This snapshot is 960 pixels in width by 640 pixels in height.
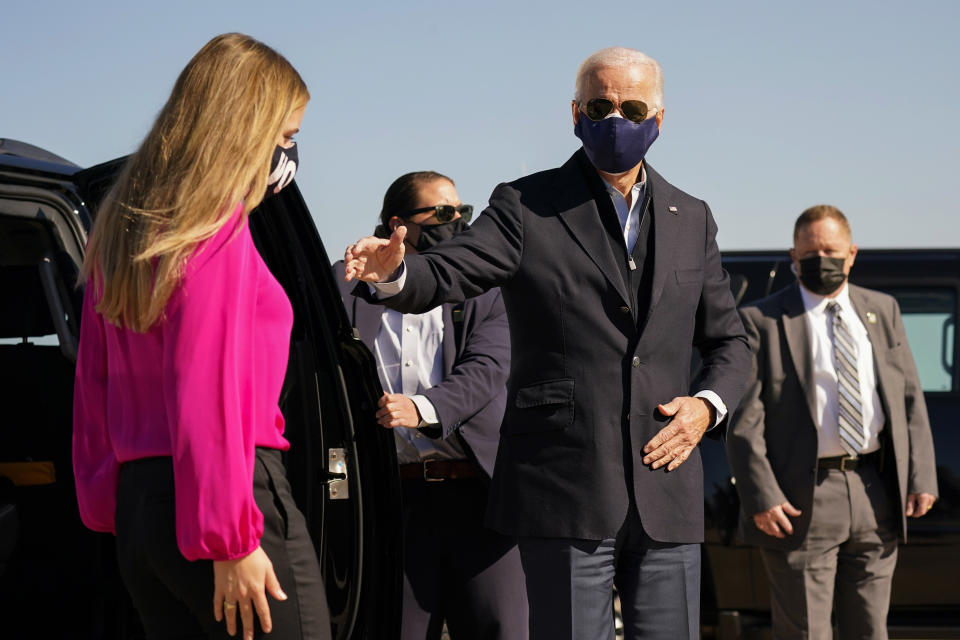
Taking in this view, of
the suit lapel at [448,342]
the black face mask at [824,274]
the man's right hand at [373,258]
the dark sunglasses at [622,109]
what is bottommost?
the suit lapel at [448,342]

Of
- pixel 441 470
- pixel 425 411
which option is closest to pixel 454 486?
pixel 441 470

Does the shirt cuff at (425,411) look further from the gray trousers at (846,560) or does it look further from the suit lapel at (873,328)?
the suit lapel at (873,328)

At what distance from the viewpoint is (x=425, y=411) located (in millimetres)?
3703

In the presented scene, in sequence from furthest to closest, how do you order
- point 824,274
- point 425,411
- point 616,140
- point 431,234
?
point 824,274 < point 431,234 < point 425,411 < point 616,140

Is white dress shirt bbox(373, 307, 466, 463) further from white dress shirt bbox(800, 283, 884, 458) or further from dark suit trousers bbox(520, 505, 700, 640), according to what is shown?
white dress shirt bbox(800, 283, 884, 458)

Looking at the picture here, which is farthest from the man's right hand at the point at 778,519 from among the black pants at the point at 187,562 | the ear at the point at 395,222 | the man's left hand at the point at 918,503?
the black pants at the point at 187,562

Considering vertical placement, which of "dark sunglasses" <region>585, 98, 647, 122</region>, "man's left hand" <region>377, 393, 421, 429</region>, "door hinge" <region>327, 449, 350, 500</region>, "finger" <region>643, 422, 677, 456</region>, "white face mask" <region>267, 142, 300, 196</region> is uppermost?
"dark sunglasses" <region>585, 98, 647, 122</region>

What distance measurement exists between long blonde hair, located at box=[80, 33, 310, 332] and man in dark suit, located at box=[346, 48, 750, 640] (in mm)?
659

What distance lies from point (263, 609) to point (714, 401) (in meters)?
1.37

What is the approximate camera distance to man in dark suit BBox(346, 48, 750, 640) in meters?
2.94

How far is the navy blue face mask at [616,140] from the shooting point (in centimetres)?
310

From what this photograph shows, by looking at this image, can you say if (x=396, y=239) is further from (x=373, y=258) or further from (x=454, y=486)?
(x=454, y=486)

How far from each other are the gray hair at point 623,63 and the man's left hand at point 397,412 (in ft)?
3.23

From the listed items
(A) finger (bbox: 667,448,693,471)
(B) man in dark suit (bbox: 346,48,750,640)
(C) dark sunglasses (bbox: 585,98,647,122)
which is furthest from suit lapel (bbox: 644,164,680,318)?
(A) finger (bbox: 667,448,693,471)
